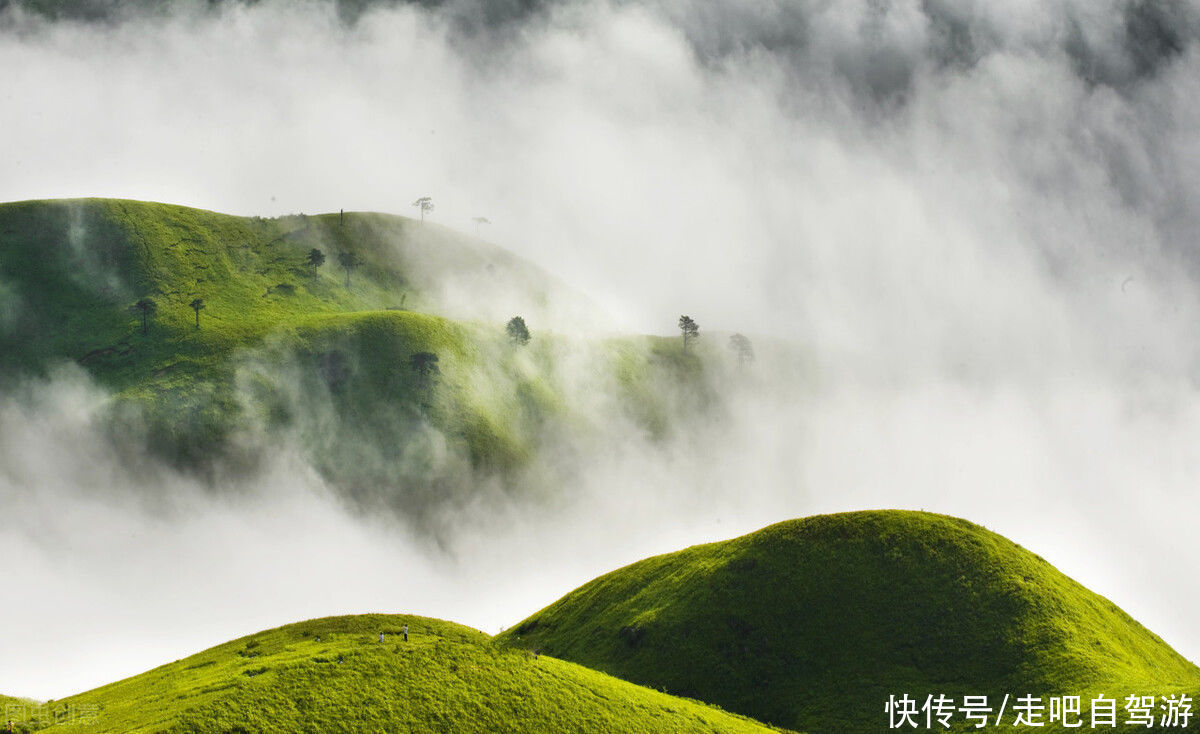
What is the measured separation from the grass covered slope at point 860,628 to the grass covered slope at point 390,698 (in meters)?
16.8

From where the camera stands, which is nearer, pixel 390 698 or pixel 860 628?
pixel 390 698

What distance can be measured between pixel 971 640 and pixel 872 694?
12.6m

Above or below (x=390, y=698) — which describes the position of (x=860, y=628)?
above

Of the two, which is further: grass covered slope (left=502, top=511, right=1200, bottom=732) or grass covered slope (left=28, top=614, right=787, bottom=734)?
grass covered slope (left=502, top=511, right=1200, bottom=732)

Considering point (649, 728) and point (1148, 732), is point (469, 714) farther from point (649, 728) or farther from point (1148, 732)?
point (1148, 732)

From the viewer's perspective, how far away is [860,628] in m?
92.9

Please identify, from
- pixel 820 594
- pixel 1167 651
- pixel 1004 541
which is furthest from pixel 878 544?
pixel 1167 651

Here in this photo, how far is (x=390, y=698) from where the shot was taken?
2243 inches

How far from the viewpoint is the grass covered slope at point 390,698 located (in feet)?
175

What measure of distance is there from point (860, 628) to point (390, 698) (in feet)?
184

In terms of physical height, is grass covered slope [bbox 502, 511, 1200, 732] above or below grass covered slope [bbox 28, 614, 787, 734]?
above

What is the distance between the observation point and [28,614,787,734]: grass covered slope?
175 feet

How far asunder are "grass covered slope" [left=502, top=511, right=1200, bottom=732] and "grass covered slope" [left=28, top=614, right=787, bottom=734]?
16.8 metres

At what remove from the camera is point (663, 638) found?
9944 centimetres
